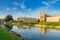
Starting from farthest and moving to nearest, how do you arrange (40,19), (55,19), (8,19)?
1. (40,19)
2. (55,19)
3. (8,19)

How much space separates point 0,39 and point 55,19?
69972 mm

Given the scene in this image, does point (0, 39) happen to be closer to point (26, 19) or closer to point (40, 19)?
point (40, 19)

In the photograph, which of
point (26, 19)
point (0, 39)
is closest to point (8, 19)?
point (26, 19)

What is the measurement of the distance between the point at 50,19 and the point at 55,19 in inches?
130

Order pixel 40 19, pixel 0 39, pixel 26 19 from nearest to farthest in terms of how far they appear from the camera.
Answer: pixel 0 39 → pixel 40 19 → pixel 26 19

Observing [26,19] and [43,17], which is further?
[26,19]

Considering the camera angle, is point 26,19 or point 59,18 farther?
point 26,19

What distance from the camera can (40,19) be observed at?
86062mm

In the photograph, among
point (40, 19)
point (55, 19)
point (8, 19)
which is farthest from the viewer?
point (40, 19)

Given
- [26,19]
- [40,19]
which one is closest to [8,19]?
[40,19]

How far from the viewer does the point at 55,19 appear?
7706cm

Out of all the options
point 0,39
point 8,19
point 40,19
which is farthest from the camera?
point 40,19

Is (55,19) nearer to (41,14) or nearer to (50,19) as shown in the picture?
(50,19)

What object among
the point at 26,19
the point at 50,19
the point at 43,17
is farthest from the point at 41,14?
the point at 26,19
